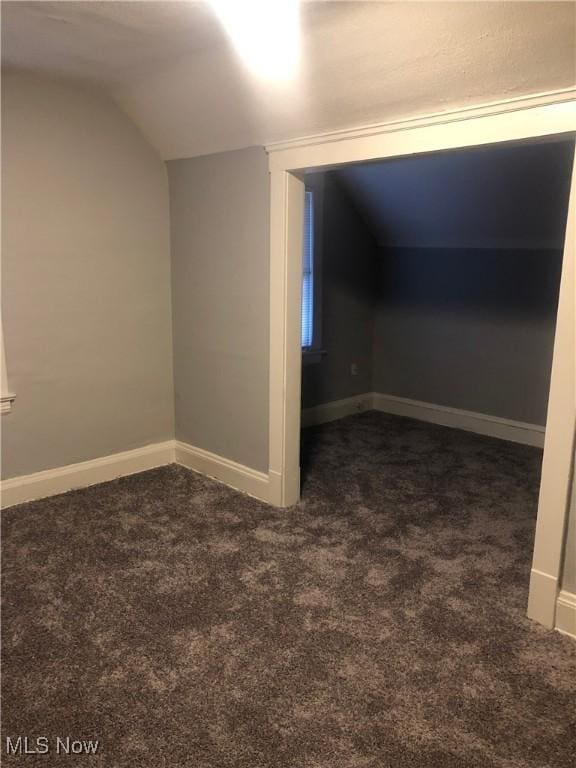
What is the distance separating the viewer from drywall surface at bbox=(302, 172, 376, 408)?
16.5ft

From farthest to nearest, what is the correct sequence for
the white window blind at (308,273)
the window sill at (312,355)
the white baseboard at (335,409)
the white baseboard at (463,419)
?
the white baseboard at (335,409) → the window sill at (312,355) → the white window blind at (308,273) → the white baseboard at (463,419)

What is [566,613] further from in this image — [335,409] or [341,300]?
[341,300]

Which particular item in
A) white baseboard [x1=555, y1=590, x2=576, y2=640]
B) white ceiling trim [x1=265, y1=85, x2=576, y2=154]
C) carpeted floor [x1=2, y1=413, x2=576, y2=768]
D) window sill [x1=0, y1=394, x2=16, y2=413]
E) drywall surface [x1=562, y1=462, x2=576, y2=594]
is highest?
white ceiling trim [x1=265, y1=85, x2=576, y2=154]

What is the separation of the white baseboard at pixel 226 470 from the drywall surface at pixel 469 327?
2.22m

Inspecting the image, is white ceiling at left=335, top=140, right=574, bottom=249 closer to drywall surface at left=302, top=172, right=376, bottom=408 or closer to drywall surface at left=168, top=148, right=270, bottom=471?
drywall surface at left=302, top=172, right=376, bottom=408

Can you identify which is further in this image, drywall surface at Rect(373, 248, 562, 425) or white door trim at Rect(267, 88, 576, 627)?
drywall surface at Rect(373, 248, 562, 425)

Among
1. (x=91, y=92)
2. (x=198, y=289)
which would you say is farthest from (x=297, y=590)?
(x=91, y=92)

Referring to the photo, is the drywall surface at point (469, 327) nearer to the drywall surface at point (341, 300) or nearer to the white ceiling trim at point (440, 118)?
the drywall surface at point (341, 300)

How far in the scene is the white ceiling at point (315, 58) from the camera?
79.8 inches

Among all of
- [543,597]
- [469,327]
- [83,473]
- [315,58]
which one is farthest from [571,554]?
[469,327]

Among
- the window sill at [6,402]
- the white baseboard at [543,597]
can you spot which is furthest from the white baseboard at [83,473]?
the white baseboard at [543,597]

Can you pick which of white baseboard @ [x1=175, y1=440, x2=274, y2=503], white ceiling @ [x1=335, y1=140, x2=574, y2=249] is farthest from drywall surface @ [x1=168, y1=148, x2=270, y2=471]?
white ceiling @ [x1=335, y1=140, x2=574, y2=249]

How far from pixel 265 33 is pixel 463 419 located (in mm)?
3530

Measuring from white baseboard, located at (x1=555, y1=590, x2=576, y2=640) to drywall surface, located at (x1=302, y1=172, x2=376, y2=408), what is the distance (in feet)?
9.48
